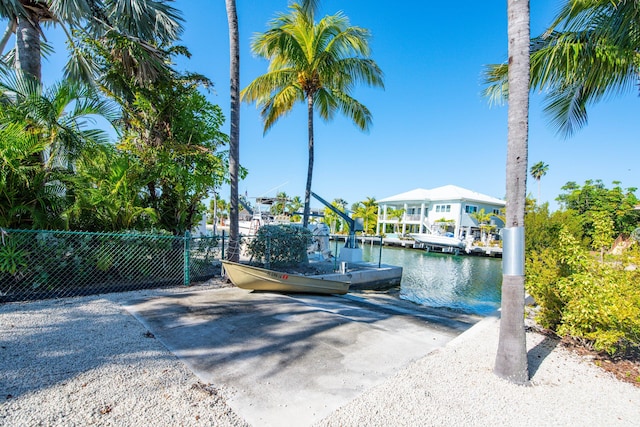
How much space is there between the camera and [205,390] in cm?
265

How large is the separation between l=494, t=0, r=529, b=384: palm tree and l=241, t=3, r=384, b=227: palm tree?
9.29 m

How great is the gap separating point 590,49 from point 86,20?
11.2 m

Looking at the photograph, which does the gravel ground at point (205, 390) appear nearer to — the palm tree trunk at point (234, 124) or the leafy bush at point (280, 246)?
the palm tree trunk at point (234, 124)

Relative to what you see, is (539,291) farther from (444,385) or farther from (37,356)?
(37,356)

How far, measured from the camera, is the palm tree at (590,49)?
194 inches

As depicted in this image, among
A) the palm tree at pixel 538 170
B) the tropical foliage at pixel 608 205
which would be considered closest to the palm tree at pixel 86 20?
the tropical foliage at pixel 608 205

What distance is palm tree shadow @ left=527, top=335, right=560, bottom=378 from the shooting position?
3.41 metres

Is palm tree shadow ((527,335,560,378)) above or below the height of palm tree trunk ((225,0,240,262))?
below

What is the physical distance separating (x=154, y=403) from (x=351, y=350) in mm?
2158

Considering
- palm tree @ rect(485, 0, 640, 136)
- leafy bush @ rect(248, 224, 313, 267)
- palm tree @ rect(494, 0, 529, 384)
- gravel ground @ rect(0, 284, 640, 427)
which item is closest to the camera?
gravel ground @ rect(0, 284, 640, 427)

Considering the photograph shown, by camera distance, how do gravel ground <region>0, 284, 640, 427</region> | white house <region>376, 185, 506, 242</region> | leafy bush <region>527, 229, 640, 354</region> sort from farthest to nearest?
white house <region>376, 185, 506, 242</region> < leafy bush <region>527, 229, 640, 354</region> < gravel ground <region>0, 284, 640, 427</region>

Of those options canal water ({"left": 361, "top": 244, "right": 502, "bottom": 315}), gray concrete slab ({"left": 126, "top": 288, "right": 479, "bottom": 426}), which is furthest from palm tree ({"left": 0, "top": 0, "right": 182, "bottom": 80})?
canal water ({"left": 361, "top": 244, "right": 502, "bottom": 315})

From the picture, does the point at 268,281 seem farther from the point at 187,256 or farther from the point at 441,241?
the point at 441,241

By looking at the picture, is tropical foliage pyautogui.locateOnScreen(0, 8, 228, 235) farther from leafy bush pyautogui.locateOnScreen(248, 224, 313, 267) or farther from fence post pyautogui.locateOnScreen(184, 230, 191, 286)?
leafy bush pyautogui.locateOnScreen(248, 224, 313, 267)
